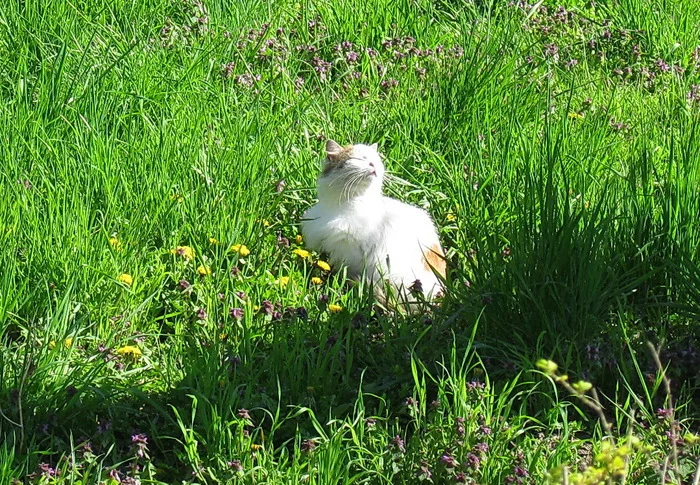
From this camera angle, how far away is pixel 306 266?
12.9 feet

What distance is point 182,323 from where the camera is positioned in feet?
11.3

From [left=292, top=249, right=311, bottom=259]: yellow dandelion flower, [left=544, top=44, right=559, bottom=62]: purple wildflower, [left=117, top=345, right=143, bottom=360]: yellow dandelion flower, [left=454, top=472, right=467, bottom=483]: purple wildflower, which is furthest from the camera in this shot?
[left=544, top=44, right=559, bottom=62]: purple wildflower

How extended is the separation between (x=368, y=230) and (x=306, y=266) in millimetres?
278

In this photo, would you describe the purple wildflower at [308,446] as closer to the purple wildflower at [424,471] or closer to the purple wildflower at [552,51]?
the purple wildflower at [424,471]

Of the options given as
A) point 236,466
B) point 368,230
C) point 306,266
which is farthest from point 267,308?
point 236,466

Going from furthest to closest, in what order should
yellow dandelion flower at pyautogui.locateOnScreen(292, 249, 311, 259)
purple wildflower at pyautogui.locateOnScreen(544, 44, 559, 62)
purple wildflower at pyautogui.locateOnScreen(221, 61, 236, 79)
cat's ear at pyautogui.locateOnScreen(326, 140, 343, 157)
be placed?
purple wildflower at pyautogui.locateOnScreen(544, 44, 559, 62)
purple wildflower at pyautogui.locateOnScreen(221, 61, 236, 79)
cat's ear at pyautogui.locateOnScreen(326, 140, 343, 157)
yellow dandelion flower at pyautogui.locateOnScreen(292, 249, 311, 259)

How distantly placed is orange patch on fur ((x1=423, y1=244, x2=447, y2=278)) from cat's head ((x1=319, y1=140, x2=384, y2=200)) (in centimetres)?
34

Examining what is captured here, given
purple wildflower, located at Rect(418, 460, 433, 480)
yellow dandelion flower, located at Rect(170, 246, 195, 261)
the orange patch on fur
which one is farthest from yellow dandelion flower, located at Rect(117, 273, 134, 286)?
purple wildflower, located at Rect(418, 460, 433, 480)

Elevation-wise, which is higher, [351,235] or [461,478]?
[351,235]

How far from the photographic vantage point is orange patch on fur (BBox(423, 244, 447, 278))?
3.89m

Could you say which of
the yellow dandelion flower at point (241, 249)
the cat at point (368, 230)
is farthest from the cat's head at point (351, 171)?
the yellow dandelion flower at point (241, 249)

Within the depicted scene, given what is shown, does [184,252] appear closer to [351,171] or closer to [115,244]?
[115,244]

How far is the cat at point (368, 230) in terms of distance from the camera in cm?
390

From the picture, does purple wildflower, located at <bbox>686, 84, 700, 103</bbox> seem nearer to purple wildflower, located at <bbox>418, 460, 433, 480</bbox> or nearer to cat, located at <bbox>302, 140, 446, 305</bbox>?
cat, located at <bbox>302, 140, 446, 305</bbox>
